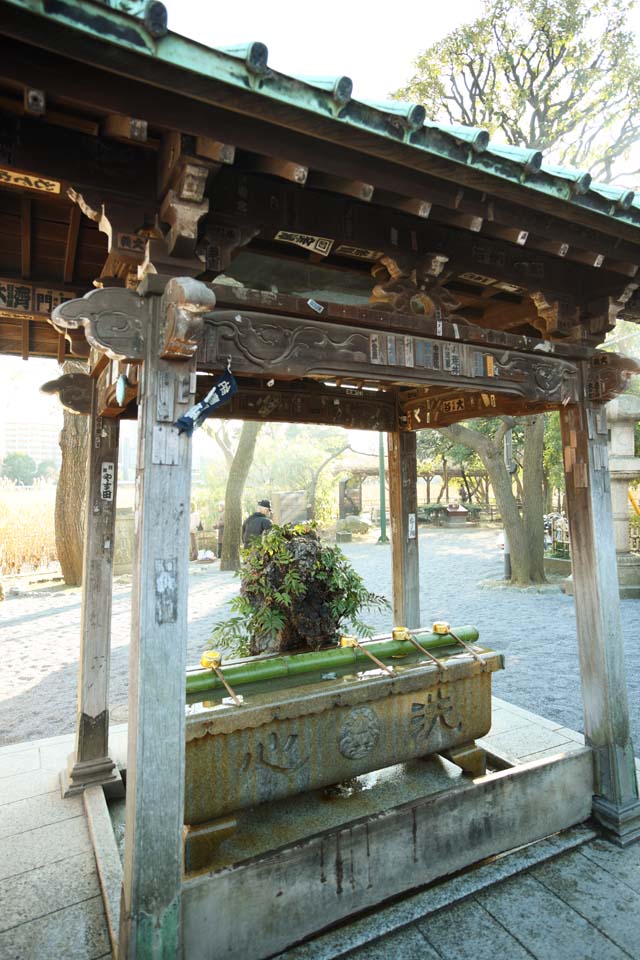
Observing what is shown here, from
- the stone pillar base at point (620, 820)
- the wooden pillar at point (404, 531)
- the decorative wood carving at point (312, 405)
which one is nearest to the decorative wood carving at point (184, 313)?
the decorative wood carving at point (312, 405)

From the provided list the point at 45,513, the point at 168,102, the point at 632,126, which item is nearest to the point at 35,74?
the point at 168,102

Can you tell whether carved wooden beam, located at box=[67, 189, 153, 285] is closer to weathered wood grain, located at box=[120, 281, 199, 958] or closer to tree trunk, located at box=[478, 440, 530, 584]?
weathered wood grain, located at box=[120, 281, 199, 958]

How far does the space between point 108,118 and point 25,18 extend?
1.88ft

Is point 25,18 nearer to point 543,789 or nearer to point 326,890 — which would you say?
point 326,890

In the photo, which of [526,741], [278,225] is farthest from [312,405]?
[526,741]

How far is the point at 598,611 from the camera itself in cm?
383

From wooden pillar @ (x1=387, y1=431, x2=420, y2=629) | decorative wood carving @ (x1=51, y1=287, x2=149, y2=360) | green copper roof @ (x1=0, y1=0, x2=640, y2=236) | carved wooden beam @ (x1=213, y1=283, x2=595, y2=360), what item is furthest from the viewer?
wooden pillar @ (x1=387, y1=431, x2=420, y2=629)

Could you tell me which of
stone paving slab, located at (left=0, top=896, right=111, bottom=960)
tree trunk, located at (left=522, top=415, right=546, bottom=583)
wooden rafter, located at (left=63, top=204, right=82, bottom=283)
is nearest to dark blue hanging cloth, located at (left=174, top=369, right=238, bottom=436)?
wooden rafter, located at (left=63, top=204, right=82, bottom=283)

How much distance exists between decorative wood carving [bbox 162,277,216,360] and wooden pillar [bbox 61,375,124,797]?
6.84 ft

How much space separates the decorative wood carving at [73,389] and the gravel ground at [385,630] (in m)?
3.42

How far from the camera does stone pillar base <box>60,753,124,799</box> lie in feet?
13.4

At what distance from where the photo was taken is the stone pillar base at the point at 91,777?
13.4 feet

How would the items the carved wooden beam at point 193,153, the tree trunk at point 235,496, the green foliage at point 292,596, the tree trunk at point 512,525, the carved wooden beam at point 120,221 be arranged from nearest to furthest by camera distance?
the carved wooden beam at point 193,153, the carved wooden beam at point 120,221, the green foliage at point 292,596, the tree trunk at point 512,525, the tree trunk at point 235,496

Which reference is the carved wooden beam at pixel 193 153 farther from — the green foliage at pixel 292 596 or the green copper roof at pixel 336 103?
the green foliage at pixel 292 596
